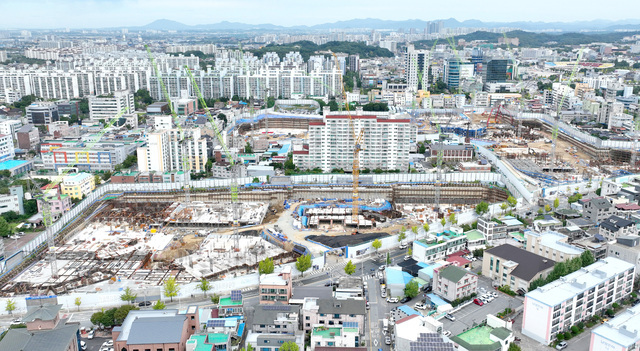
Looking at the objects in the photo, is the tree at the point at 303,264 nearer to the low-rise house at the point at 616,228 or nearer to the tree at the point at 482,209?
the tree at the point at 482,209

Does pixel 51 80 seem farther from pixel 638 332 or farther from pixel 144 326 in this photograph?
pixel 638 332

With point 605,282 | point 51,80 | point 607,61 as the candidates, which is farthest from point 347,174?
point 607,61

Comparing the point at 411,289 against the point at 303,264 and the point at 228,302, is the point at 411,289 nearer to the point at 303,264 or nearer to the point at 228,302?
the point at 303,264

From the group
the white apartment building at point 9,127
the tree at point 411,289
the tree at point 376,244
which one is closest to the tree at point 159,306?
the tree at point 411,289

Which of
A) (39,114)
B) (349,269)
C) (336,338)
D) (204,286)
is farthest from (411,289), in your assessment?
(39,114)

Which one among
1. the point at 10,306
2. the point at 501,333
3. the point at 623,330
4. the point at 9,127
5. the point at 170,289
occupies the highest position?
the point at 9,127

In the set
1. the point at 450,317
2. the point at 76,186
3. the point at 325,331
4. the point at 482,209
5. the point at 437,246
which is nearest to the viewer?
the point at 325,331

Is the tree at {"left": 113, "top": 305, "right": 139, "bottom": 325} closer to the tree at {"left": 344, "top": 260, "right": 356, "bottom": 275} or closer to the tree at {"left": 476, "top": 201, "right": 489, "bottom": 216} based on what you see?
the tree at {"left": 344, "top": 260, "right": 356, "bottom": 275}
